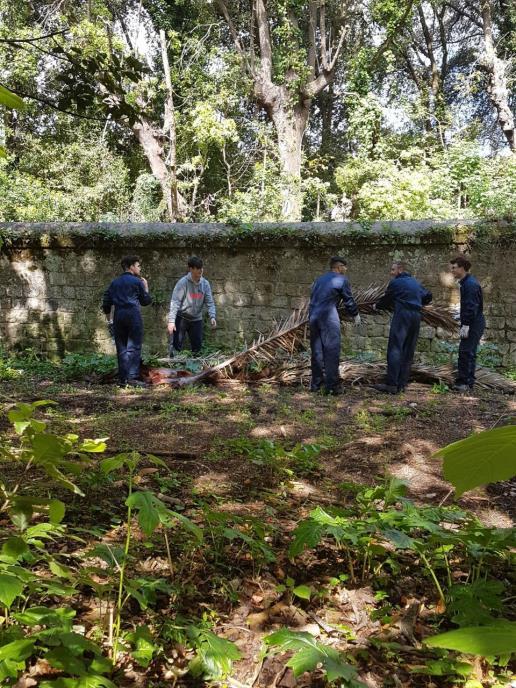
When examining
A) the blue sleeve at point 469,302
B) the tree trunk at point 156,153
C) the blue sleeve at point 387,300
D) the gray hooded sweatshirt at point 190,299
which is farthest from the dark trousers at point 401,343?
the tree trunk at point 156,153

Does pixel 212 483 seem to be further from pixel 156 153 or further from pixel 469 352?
pixel 156 153

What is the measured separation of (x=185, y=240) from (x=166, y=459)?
272 inches

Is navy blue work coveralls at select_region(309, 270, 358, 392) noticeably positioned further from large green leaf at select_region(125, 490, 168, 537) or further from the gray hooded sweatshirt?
large green leaf at select_region(125, 490, 168, 537)

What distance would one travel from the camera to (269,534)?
282 cm

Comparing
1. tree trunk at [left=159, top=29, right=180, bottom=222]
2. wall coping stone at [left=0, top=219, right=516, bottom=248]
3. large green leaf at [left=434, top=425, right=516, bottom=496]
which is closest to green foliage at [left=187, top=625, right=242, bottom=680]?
large green leaf at [left=434, top=425, right=516, bottom=496]

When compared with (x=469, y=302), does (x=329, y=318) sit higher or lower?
lower

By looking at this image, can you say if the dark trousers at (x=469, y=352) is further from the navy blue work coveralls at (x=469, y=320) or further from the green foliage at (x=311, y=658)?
the green foliage at (x=311, y=658)

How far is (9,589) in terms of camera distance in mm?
1311

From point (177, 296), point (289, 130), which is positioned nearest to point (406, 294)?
point (177, 296)

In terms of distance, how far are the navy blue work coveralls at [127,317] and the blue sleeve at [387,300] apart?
11.3ft

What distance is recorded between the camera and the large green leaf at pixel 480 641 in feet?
2.19

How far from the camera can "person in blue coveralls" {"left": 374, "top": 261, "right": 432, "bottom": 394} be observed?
7.79 meters

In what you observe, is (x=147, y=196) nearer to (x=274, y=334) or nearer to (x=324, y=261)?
(x=324, y=261)

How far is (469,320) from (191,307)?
4510 mm
